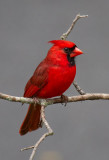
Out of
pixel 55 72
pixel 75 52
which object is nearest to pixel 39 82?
pixel 55 72

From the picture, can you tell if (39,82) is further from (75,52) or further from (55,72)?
(75,52)

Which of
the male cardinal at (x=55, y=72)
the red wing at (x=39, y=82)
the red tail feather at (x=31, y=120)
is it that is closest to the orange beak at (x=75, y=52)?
the male cardinal at (x=55, y=72)

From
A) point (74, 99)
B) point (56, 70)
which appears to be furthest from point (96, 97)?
point (56, 70)

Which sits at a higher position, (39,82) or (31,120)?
(39,82)

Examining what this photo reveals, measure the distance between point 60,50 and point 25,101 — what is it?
327 millimetres

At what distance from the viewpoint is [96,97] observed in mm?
1700

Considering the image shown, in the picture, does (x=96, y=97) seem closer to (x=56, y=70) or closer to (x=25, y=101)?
(x=56, y=70)

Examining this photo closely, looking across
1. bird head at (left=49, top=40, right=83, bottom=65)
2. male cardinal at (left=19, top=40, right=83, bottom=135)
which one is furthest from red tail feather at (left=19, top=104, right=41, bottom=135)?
bird head at (left=49, top=40, right=83, bottom=65)

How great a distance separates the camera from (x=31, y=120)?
6.53ft

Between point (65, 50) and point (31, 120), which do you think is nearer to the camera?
point (65, 50)

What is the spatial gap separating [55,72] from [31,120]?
38 centimetres

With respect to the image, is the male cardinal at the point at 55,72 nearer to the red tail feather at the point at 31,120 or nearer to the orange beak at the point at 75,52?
the orange beak at the point at 75,52

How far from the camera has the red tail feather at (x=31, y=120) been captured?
1946mm

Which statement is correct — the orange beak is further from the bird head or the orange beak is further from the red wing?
the red wing
